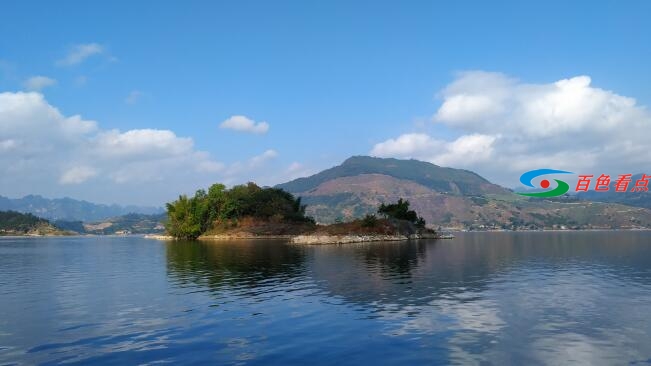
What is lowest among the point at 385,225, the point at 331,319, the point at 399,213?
the point at 331,319

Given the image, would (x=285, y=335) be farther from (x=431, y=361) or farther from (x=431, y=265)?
(x=431, y=265)

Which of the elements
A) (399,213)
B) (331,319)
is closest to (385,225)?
(399,213)

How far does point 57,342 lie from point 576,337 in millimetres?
28275

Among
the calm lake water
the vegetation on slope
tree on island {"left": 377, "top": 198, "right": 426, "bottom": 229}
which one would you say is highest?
tree on island {"left": 377, "top": 198, "right": 426, "bottom": 229}

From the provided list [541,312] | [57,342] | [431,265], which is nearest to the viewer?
[57,342]

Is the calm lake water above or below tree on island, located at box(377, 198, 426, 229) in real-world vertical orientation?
below

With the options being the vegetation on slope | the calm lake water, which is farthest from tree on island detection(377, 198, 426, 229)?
the calm lake water

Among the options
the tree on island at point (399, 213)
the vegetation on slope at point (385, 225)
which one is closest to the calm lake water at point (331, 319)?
the vegetation on slope at point (385, 225)

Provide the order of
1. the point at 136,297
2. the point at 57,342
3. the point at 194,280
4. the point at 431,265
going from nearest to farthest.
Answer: the point at 57,342
the point at 136,297
the point at 194,280
the point at 431,265

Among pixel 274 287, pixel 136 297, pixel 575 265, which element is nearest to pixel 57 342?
pixel 136 297

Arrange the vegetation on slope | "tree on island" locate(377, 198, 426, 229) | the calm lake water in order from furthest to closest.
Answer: "tree on island" locate(377, 198, 426, 229) < the vegetation on slope < the calm lake water

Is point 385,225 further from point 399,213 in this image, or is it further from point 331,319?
point 331,319

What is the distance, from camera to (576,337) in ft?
83.5

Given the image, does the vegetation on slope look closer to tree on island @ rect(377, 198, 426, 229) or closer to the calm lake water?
tree on island @ rect(377, 198, 426, 229)
